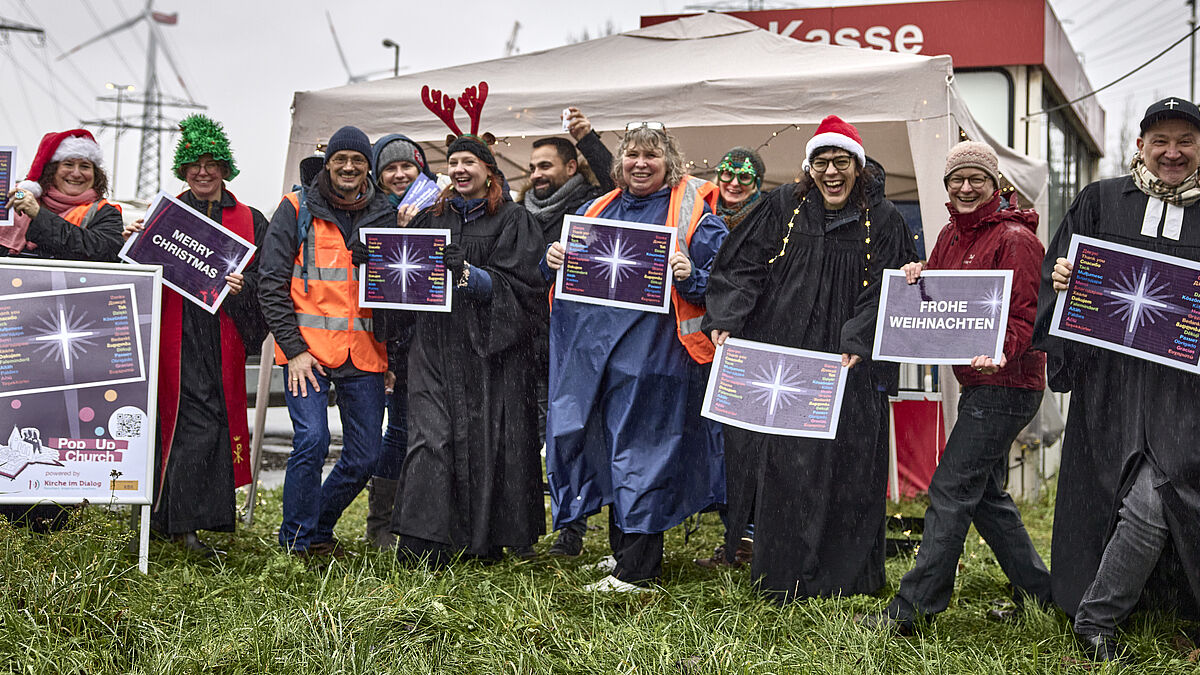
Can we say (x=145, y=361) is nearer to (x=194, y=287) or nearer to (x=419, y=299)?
(x=194, y=287)

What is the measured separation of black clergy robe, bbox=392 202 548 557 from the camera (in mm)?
5125

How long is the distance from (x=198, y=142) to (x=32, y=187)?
30.4 inches

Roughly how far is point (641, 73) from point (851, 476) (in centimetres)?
326

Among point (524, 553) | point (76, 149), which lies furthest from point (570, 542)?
point (76, 149)

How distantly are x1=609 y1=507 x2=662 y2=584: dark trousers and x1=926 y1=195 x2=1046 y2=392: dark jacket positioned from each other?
147cm

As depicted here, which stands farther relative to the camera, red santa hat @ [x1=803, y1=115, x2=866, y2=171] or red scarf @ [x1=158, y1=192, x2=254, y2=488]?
red scarf @ [x1=158, y1=192, x2=254, y2=488]

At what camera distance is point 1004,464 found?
4.50 meters

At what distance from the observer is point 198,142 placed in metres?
5.32

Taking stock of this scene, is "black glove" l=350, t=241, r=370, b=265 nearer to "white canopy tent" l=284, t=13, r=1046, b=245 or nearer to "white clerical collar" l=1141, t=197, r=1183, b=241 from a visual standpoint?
"white canopy tent" l=284, t=13, r=1046, b=245

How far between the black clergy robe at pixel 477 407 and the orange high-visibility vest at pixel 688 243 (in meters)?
0.66

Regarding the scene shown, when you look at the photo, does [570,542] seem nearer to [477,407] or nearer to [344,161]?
[477,407]

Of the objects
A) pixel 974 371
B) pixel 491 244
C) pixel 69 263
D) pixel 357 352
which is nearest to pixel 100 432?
pixel 69 263

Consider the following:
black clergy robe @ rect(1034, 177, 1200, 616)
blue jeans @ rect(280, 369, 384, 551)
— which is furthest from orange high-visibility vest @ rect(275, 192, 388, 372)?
black clergy robe @ rect(1034, 177, 1200, 616)

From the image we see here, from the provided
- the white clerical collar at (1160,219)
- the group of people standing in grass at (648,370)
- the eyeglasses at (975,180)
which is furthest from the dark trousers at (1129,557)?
the eyeglasses at (975,180)
